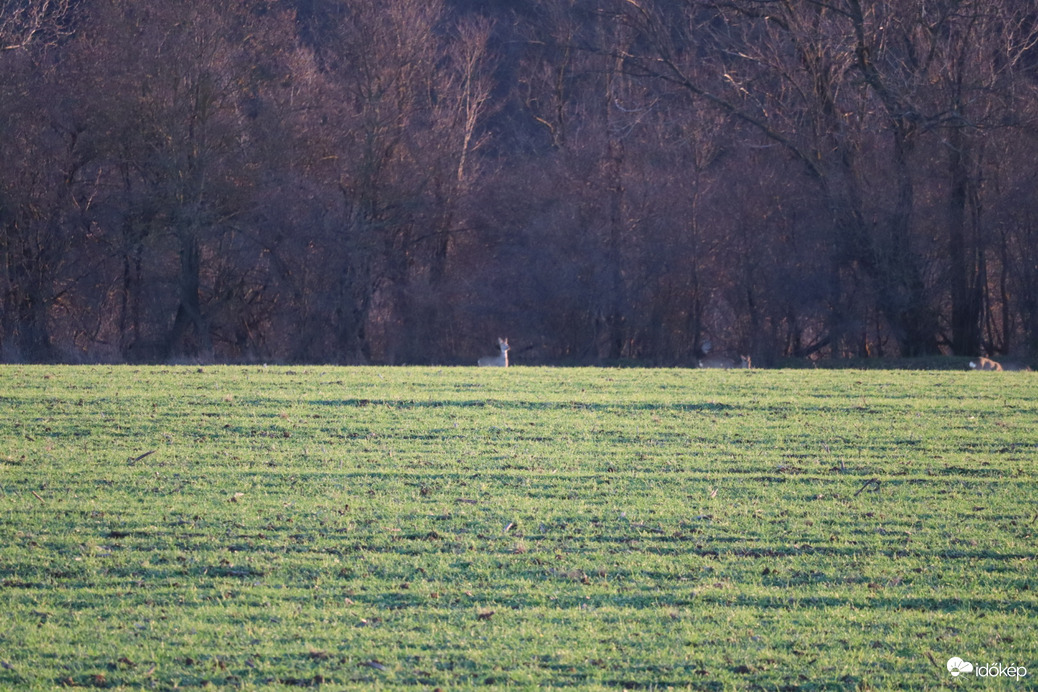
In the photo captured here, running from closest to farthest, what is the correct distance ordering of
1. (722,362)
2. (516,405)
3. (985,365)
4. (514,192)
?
(516,405) < (985,365) < (722,362) < (514,192)

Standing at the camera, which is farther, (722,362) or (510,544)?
(722,362)

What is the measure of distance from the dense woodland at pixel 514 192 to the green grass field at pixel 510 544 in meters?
17.9

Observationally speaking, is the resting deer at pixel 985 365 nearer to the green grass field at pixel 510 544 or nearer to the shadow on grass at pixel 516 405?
the green grass field at pixel 510 544

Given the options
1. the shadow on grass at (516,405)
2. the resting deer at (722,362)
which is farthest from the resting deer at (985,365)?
the shadow on grass at (516,405)

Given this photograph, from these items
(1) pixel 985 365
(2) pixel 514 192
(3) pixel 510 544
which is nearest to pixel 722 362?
(1) pixel 985 365

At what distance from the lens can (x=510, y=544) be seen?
7.46 metres

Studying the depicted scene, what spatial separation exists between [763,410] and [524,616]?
788 centimetres

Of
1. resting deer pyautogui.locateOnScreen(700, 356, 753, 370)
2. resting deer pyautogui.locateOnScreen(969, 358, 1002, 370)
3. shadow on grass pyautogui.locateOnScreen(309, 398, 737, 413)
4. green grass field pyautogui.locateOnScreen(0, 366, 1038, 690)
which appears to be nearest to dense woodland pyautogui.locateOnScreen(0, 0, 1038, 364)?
resting deer pyautogui.locateOnScreen(700, 356, 753, 370)

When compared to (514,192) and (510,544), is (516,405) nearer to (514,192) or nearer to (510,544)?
(510,544)

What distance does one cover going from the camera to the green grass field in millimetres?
5543

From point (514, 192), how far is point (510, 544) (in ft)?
95.0

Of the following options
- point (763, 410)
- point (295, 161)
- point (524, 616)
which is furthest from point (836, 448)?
point (295, 161)

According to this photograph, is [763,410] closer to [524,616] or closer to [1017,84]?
[524,616]

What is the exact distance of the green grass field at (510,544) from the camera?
5.54 meters
